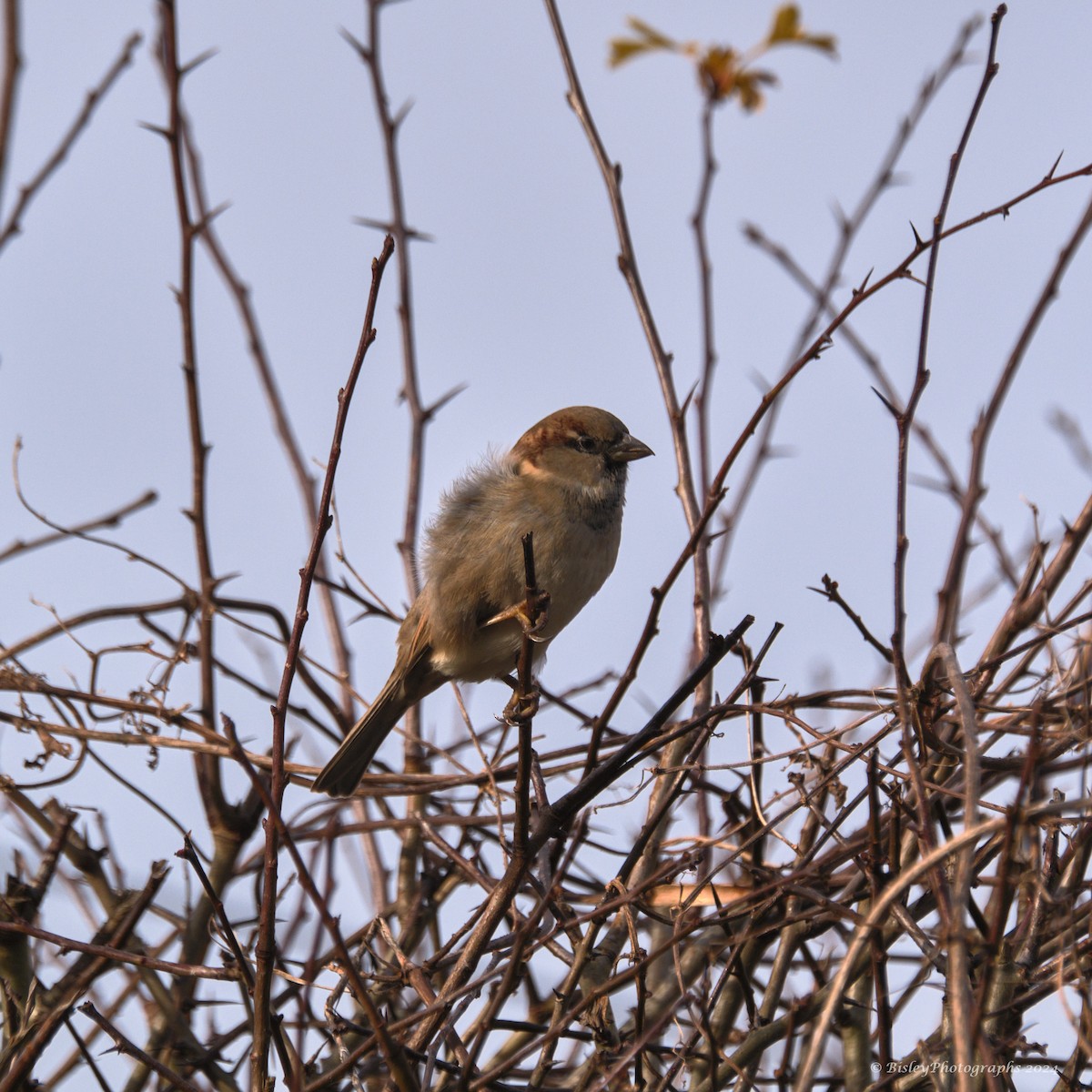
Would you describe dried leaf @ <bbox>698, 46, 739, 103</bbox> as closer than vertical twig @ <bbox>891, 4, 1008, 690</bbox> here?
No

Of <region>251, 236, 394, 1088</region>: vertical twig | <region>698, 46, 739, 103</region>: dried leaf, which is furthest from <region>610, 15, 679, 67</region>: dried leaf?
<region>251, 236, 394, 1088</region>: vertical twig

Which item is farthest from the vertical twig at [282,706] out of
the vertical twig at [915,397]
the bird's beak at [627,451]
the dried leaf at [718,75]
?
the dried leaf at [718,75]

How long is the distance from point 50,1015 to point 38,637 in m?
1.19

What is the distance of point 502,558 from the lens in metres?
3.45

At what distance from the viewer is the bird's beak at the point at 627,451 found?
3773 mm

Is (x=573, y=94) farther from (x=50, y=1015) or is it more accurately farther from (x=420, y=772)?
(x=50, y=1015)

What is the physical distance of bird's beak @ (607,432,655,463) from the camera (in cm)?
377

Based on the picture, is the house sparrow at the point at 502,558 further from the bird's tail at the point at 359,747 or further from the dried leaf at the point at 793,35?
the dried leaf at the point at 793,35

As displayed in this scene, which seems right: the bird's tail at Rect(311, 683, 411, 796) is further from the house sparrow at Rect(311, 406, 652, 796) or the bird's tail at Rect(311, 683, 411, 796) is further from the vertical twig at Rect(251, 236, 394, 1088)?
the vertical twig at Rect(251, 236, 394, 1088)

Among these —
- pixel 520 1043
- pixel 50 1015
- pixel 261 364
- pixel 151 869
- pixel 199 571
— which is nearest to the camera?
pixel 50 1015

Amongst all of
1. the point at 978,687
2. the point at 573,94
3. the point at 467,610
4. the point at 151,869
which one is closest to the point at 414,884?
the point at 467,610

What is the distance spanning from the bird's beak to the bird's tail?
859mm

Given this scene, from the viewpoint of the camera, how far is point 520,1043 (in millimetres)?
2789

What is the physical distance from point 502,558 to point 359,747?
0.61 metres
